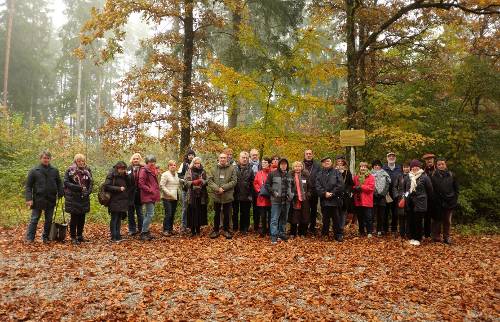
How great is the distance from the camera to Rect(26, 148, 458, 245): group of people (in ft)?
29.9

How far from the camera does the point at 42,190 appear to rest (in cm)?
893

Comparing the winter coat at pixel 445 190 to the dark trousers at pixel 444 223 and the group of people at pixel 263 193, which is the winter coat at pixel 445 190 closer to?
the group of people at pixel 263 193

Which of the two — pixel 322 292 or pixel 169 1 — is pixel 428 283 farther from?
pixel 169 1

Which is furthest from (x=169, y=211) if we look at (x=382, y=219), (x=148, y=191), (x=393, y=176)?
(x=393, y=176)

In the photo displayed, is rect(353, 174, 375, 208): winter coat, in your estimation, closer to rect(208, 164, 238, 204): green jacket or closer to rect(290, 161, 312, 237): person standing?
rect(290, 161, 312, 237): person standing

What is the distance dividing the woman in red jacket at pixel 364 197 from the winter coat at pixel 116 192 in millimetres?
5582

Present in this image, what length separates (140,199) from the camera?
31.8 ft

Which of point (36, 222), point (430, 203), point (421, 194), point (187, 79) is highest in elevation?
point (187, 79)

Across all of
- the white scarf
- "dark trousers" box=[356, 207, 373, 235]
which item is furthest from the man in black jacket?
the white scarf

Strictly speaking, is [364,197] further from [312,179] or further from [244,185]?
[244,185]

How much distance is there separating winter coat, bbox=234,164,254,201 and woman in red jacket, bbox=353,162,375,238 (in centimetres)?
→ 263

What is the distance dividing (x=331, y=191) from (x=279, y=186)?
49.5 inches

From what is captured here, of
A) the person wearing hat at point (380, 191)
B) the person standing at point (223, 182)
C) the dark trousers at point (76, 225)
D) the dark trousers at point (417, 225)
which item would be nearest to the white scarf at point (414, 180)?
the dark trousers at point (417, 225)

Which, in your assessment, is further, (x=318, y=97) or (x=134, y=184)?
(x=318, y=97)
